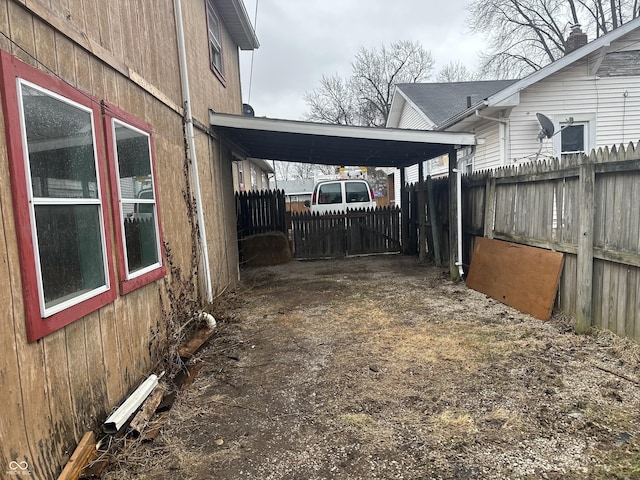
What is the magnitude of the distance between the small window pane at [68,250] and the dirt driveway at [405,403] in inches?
41.9

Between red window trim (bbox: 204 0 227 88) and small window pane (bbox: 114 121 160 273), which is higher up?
red window trim (bbox: 204 0 227 88)

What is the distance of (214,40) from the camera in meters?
Answer: 7.08

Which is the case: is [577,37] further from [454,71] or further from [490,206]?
[454,71]

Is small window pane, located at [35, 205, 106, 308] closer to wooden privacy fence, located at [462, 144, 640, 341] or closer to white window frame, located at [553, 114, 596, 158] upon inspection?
wooden privacy fence, located at [462, 144, 640, 341]

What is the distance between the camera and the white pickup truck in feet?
38.5

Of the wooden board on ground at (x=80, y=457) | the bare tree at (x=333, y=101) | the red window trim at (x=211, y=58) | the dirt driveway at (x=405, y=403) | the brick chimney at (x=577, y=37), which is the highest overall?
the bare tree at (x=333, y=101)

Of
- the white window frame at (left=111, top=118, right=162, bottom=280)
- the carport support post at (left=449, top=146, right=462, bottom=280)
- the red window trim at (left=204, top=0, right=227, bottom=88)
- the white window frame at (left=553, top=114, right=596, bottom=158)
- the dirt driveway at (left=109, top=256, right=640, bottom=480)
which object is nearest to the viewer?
the dirt driveway at (left=109, top=256, right=640, bottom=480)

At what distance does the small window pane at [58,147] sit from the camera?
2.04 meters

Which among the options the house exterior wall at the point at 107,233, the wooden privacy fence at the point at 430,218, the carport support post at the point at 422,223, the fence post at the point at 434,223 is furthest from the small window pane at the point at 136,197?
the carport support post at the point at 422,223

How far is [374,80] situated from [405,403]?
36212 mm

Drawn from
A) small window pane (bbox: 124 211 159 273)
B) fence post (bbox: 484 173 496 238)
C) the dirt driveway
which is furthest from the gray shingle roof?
small window pane (bbox: 124 211 159 273)

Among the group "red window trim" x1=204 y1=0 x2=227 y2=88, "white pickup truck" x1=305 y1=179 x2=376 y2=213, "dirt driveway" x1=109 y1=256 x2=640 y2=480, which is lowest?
"dirt driveway" x1=109 y1=256 x2=640 y2=480

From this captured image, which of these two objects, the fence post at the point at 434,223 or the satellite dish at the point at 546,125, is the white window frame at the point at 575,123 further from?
the fence post at the point at 434,223

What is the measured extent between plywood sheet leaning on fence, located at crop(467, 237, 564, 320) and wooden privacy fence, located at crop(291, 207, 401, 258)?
168 inches
